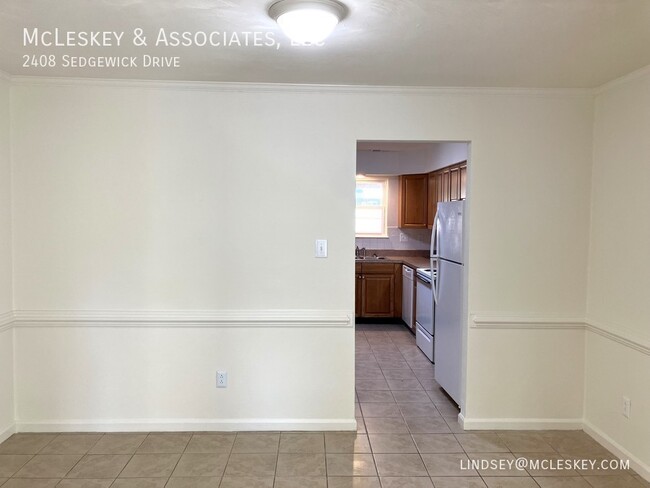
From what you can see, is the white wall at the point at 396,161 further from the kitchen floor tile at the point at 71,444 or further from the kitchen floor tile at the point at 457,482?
the kitchen floor tile at the point at 71,444

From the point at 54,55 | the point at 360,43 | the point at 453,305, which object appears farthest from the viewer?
the point at 453,305

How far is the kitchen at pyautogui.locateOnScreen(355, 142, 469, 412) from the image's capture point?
3.72 metres

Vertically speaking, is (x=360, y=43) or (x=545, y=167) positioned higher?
(x=360, y=43)

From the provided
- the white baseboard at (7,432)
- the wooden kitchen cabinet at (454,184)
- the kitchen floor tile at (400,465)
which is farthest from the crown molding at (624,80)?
the white baseboard at (7,432)

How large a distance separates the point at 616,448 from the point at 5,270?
400 centimetres

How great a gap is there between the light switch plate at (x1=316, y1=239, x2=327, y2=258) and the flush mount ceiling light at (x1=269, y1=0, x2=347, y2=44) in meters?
1.40

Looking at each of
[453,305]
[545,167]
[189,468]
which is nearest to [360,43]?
[545,167]

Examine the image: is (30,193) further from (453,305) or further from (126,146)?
(453,305)

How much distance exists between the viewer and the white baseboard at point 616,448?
264cm

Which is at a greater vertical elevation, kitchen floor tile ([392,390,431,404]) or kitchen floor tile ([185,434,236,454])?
kitchen floor tile ([392,390,431,404])

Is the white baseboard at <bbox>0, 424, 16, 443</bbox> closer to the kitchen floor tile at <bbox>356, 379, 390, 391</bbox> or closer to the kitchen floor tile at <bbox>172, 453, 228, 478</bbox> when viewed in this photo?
the kitchen floor tile at <bbox>172, 453, 228, 478</bbox>

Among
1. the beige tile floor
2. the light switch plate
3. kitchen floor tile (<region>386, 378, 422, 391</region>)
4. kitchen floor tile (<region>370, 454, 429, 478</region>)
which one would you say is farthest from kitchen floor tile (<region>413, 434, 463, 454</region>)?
the light switch plate

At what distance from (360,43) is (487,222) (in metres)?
1.52

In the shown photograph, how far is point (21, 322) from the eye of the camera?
121 inches
